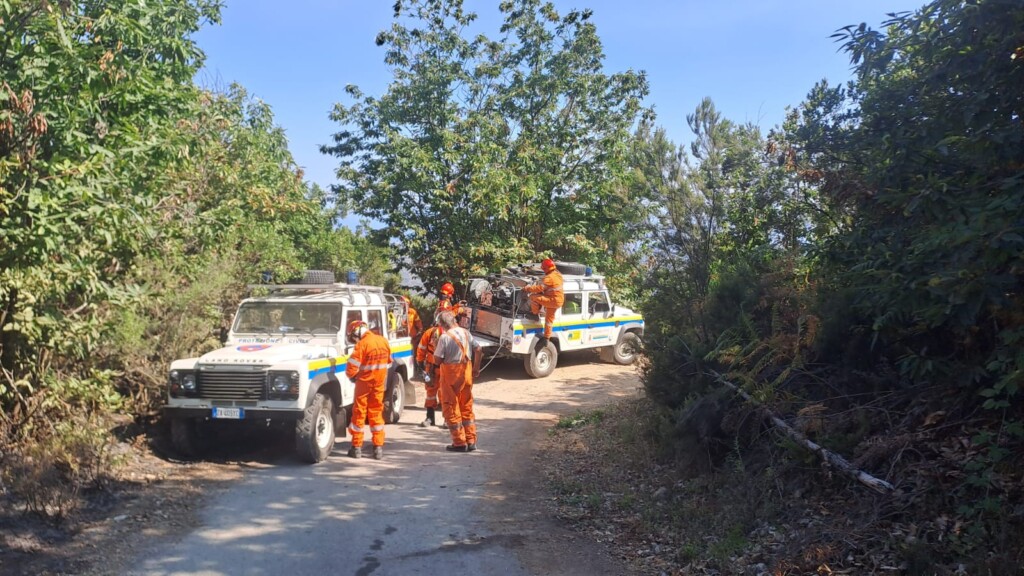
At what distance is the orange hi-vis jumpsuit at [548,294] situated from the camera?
51.3ft

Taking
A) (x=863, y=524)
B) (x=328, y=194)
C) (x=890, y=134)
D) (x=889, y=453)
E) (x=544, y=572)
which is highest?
(x=328, y=194)

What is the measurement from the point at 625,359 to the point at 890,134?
13552mm

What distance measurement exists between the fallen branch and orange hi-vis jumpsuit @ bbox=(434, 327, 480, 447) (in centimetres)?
371

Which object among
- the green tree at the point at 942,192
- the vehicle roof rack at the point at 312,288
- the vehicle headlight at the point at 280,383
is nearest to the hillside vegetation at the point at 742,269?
the green tree at the point at 942,192

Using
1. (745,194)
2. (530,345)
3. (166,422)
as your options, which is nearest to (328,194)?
(530,345)

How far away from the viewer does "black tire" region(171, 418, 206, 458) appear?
29.4 ft

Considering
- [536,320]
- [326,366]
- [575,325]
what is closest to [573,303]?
[575,325]

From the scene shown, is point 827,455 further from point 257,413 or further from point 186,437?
point 186,437

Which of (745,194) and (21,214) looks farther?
(745,194)

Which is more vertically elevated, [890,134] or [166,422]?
[890,134]

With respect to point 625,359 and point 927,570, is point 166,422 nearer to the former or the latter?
point 927,570

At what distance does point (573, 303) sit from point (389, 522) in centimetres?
1092

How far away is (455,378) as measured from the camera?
9898mm

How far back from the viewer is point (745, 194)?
9.56m
